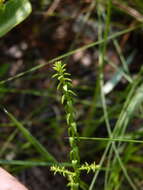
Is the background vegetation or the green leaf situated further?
the background vegetation

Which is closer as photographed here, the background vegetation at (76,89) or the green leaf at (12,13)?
the green leaf at (12,13)

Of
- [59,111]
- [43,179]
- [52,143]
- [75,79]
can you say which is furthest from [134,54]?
[43,179]

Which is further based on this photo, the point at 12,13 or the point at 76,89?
the point at 76,89

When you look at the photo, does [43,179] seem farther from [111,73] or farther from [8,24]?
[8,24]
